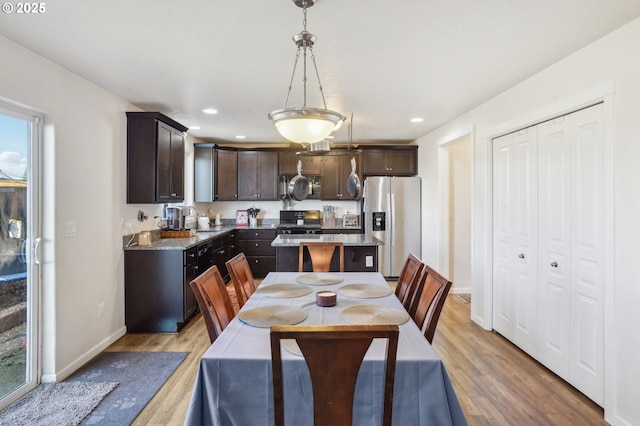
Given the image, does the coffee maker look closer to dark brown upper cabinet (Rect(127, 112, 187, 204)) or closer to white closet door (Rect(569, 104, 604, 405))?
dark brown upper cabinet (Rect(127, 112, 187, 204))

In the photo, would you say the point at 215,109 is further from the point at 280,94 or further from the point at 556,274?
the point at 556,274

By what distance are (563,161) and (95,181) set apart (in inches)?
151

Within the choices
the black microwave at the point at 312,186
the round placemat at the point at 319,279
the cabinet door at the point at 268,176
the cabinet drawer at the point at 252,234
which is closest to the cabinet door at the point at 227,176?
the cabinet door at the point at 268,176

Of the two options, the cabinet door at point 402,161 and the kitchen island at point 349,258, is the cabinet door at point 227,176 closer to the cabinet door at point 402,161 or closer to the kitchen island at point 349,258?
the kitchen island at point 349,258

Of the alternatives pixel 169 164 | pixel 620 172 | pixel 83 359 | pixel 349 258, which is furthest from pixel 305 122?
pixel 83 359

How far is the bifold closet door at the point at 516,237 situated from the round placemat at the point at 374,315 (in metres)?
1.72

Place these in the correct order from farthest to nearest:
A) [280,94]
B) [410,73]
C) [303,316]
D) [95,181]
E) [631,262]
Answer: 1. [280,94]
2. [95,181]
3. [410,73]
4. [631,262]
5. [303,316]

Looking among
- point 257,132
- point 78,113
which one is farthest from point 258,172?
point 78,113

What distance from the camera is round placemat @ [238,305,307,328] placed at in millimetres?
1710

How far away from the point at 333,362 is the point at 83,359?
2744mm

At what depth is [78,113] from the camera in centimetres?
280

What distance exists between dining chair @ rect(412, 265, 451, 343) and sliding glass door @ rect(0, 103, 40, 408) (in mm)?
2691

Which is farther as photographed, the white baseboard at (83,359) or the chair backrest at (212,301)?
the white baseboard at (83,359)

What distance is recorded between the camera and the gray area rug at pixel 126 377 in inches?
84.8
